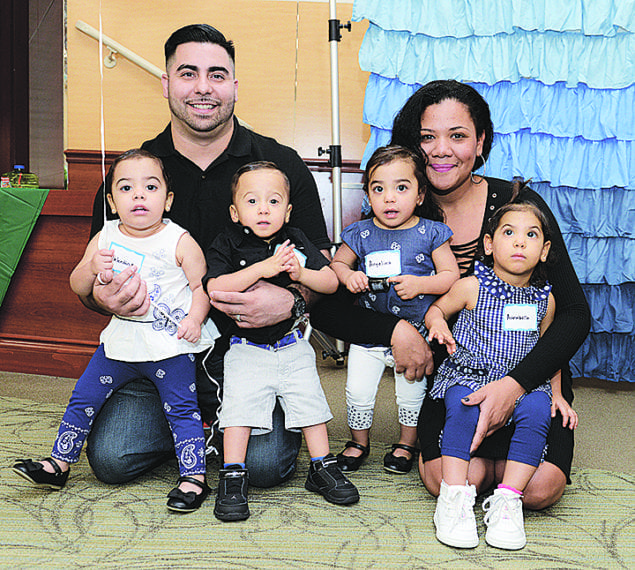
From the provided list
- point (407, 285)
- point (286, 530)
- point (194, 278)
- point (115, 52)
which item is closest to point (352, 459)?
point (286, 530)

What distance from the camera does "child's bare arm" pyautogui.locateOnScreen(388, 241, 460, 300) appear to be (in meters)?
1.46

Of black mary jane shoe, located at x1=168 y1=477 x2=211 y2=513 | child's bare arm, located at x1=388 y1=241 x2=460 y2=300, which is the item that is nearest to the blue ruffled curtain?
child's bare arm, located at x1=388 y1=241 x2=460 y2=300

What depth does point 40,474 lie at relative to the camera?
4.44ft

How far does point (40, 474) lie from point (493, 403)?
1.03m

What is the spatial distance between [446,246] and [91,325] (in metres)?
1.68

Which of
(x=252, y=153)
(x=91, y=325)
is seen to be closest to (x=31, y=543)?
(x=252, y=153)

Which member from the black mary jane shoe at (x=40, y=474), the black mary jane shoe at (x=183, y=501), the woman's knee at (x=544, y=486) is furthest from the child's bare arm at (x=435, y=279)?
the black mary jane shoe at (x=40, y=474)

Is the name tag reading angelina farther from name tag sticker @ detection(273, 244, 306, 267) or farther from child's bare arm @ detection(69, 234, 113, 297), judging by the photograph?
child's bare arm @ detection(69, 234, 113, 297)

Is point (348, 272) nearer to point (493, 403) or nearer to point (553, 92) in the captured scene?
point (493, 403)

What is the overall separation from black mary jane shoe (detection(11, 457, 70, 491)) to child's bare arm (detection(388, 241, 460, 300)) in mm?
909

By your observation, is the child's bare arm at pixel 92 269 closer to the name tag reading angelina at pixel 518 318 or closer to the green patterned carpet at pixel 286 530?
the green patterned carpet at pixel 286 530

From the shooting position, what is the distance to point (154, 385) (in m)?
1.53

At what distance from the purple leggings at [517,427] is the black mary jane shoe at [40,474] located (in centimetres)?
89

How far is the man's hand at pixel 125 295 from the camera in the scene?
135 cm
